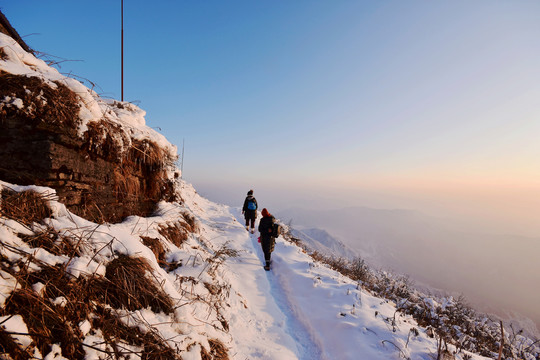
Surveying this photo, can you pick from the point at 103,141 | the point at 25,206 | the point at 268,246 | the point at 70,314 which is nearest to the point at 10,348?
the point at 70,314

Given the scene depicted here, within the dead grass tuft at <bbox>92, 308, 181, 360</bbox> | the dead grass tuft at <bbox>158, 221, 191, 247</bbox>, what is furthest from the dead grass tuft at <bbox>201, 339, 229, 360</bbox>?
the dead grass tuft at <bbox>158, 221, 191, 247</bbox>

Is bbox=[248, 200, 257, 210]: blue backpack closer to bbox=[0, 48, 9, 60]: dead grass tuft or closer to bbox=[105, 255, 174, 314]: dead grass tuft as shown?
bbox=[105, 255, 174, 314]: dead grass tuft

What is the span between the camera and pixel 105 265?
209 cm

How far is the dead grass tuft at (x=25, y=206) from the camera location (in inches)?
72.1

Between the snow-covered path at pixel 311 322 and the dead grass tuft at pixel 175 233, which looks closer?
the snow-covered path at pixel 311 322

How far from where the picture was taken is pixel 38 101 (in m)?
2.73

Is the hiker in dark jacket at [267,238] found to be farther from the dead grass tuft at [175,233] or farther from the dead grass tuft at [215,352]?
the dead grass tuft at [215,352]

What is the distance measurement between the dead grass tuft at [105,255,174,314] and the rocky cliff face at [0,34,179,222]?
93cm

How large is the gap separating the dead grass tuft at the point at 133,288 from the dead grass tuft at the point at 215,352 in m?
0.60

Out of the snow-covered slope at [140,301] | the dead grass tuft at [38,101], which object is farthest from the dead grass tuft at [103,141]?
the dead grass tuft at [38,101]

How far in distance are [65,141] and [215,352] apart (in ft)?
11.4

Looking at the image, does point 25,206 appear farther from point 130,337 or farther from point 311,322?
point 311,322

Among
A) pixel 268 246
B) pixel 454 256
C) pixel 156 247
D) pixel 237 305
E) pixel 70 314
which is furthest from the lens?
pixel 454 256

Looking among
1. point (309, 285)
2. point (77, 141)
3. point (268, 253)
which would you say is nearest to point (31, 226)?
point (77, 141)
